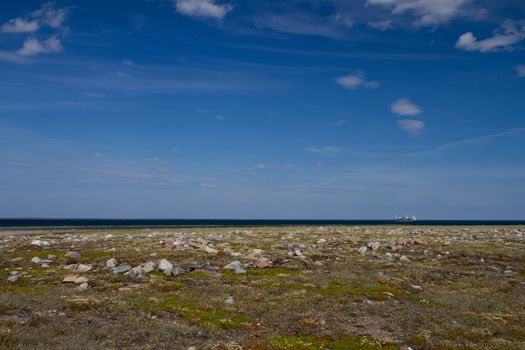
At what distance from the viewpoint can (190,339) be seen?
16.7 m

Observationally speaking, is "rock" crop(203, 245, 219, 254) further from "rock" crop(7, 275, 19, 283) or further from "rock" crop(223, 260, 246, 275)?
"rock" crop(7, 275, 19, 283)

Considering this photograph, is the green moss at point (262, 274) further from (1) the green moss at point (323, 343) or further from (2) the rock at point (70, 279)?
(1) the green moss at point (323, 343)

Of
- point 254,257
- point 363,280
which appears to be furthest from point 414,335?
point 254,257

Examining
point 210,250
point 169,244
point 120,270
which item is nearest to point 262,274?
point 120,270

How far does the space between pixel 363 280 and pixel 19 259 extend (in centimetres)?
2662

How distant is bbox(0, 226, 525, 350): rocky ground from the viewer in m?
16.7

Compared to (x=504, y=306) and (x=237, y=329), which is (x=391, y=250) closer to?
(x=504, y=306)

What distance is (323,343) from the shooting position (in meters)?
16.5

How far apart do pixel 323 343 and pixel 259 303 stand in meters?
6.11

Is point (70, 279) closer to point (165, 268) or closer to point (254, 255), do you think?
point (165, 268)

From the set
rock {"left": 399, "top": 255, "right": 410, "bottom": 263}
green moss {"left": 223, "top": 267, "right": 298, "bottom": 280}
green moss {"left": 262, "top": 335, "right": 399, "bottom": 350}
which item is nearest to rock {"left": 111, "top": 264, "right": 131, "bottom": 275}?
green moss {"left": 223, "top": 267, "right": 298, "bottom": 280}

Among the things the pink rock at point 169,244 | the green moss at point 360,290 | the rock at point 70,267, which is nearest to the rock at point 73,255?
the rock at point 70,267

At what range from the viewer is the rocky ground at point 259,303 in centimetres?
1673

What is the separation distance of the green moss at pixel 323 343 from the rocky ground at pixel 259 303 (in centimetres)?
6
